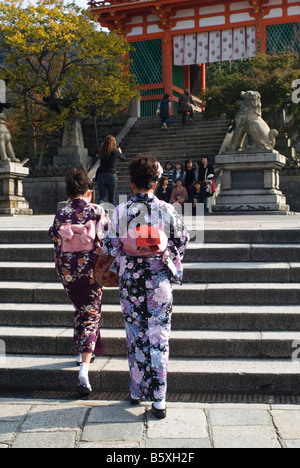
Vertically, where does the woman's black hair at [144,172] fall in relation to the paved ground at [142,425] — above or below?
above

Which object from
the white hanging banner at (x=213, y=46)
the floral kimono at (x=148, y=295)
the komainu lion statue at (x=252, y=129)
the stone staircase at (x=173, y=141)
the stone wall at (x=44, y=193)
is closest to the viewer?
the floral kimono at (x=148, y=295)

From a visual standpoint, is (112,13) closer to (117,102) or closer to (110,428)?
(117,102)

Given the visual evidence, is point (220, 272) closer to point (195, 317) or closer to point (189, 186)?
point (195, 317)

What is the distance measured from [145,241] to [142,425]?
1189 millimetres

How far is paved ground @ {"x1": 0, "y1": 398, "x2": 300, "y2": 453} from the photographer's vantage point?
3346 millimetres

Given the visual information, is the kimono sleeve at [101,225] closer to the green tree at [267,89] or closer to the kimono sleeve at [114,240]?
the kimono sleeve at [114,240]

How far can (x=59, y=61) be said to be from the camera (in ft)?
65.6

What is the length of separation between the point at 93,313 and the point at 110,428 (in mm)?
1033

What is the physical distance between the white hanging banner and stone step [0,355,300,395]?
69.8ft

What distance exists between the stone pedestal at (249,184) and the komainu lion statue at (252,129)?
0.35m

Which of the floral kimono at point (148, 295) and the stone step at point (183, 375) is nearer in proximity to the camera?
the floral kimono at point (148, 295)

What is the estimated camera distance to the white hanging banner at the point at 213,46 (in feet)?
78.0

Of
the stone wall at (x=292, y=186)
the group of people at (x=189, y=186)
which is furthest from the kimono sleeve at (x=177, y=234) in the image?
the stone wall at (x=292, y=186)

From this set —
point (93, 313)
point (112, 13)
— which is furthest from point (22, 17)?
point (93, 313)
